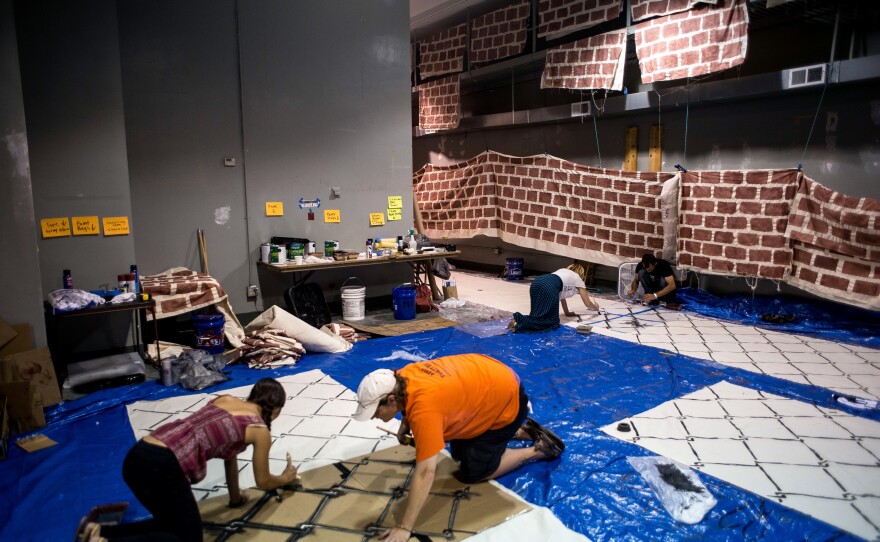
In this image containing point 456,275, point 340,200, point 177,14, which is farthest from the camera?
point 456,275

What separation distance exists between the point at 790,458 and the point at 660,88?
5.65m

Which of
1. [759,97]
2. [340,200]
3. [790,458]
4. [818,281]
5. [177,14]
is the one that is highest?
[177,14]

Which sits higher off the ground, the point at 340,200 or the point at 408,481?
the point at 340,200

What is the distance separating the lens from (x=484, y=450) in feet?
9.37

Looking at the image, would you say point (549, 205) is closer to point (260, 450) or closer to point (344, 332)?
point (344, 332)

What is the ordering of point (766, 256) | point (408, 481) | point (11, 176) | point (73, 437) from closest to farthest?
point (408, 481)
point (73, 437)
point (11, 176)
point (766, 256)

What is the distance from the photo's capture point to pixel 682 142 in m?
7.54

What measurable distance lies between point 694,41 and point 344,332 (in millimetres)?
5043

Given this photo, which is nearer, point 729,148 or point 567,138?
point 729,148

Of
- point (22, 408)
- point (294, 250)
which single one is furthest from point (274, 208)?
point (22, 408)

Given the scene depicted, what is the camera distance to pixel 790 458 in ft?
10.5

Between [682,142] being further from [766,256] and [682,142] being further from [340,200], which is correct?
[340,200]

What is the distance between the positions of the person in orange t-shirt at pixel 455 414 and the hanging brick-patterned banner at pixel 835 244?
13.8ft

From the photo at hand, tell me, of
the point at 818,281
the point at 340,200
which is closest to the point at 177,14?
the point at 340,200
